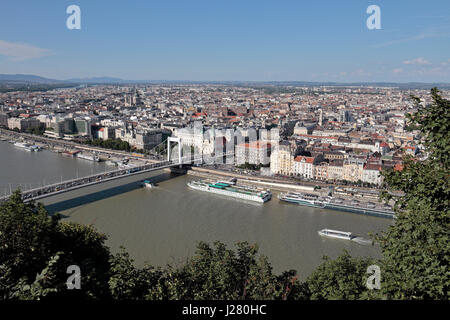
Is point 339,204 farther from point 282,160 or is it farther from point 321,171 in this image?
point 282,160

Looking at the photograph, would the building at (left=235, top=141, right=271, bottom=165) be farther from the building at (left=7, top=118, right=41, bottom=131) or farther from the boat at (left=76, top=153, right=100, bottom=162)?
the building at (left=7, top=118, right=41, bottom=131)

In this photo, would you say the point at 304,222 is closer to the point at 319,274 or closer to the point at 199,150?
the point at 319,274

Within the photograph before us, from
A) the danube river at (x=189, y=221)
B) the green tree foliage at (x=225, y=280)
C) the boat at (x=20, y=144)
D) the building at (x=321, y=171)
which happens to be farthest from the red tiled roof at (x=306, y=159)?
the boat at (x=20, y=144)

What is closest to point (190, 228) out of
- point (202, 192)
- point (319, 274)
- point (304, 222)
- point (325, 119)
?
point (304, 222)

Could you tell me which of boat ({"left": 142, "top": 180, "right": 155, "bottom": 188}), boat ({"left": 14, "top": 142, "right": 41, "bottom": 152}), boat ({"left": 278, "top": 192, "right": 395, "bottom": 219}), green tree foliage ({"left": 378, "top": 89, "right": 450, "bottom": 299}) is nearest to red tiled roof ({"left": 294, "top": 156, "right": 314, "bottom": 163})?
boat ({"left": 278, "top": 192, "right": 395, "bottom": 219})

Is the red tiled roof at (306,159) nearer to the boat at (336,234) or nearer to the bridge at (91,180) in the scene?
the bridge at (91,180)

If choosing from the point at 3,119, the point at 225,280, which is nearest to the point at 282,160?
the point at 225,280
